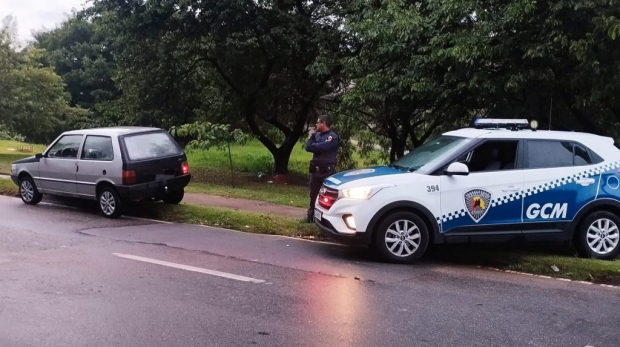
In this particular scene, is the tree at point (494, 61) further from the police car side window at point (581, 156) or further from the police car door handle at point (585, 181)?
the police car door handle at point (585, 181)

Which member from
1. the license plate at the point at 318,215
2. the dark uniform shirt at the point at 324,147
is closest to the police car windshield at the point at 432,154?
the dark uniform shirt at the point at 324,147

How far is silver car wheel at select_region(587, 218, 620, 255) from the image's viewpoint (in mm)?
8547

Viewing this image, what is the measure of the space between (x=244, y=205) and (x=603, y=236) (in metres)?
7.32

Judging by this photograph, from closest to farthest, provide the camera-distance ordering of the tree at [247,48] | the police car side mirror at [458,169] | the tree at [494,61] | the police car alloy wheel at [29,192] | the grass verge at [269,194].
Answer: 1. the police car side mirror at [458,169]
2. the tree at [494,61]
3. the police car alloy wheel at [29,192]
4. the grass verge at [269,194]
5. the tree at [247,48]

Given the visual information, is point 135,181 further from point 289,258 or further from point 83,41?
point 83,41

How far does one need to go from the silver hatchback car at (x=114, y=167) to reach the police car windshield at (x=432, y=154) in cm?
457

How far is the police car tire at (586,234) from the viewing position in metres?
8.51

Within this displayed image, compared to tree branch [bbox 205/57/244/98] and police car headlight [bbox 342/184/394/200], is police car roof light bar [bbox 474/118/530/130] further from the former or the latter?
tree branch [bbox 205/57/244/98]

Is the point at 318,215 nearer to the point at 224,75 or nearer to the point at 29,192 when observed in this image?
the point at 29,192

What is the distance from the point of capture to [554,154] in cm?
856

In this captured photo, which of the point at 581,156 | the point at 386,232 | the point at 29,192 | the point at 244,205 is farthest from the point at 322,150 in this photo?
the point at 29,192

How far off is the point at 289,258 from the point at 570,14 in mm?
6278

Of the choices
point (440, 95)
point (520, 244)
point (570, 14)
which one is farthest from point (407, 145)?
point (520, 244)

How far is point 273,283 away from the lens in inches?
279
